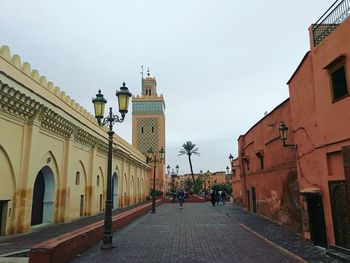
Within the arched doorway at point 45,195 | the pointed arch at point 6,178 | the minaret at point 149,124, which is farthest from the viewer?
the minaret at point 149,124

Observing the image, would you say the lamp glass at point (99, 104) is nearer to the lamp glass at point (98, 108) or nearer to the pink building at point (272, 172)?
the lamp glass at point (98, 108)

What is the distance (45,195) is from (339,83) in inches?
489

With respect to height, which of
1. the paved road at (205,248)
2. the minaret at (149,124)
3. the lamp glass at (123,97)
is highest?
the minaret at (149,124)

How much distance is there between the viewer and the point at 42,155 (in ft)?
43.9

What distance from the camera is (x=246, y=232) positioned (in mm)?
12648

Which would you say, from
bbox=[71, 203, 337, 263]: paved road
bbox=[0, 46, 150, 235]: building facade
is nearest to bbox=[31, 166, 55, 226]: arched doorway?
bbox=[0, 46, 150, 235]: building facade

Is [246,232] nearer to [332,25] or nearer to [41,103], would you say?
[332,25]

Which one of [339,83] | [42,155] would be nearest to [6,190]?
[42,155]

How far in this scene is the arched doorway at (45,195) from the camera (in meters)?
14.2

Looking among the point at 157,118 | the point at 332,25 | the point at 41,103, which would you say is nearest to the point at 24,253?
the point at 41,103

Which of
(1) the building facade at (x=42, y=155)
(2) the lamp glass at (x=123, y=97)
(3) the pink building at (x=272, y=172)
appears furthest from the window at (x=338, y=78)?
(1) the building facade at (x=42, y=155)

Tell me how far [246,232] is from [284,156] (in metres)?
3.63

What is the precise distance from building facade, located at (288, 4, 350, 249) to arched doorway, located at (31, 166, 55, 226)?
1038 cm

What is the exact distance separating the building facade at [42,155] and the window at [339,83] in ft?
30.3
